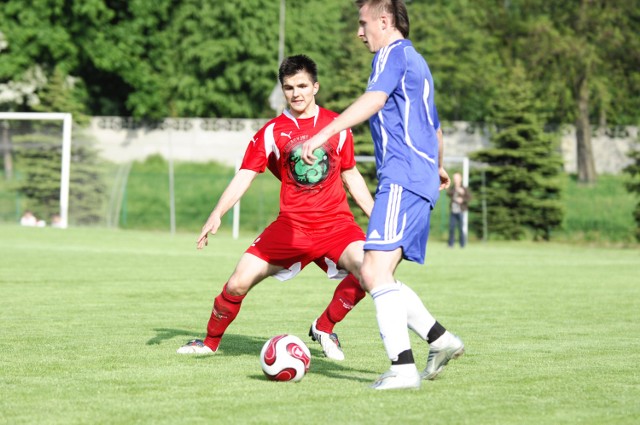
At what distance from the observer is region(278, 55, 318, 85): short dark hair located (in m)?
8.43

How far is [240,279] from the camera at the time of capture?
833 centimetres

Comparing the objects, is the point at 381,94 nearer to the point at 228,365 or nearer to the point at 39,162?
the point at 228,365

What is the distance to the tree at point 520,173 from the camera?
122ft

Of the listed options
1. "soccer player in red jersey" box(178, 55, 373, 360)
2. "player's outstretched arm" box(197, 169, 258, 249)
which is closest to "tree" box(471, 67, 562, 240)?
"soccer player in red jersey" box(178, 55, 373, 360)

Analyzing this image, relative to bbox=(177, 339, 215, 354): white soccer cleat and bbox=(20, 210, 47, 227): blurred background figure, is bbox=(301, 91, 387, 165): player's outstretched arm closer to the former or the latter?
bbox=(177, 339, 215, 354): white soccer cleat

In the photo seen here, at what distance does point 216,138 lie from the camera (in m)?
58.8

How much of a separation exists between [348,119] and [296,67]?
210 centimetres

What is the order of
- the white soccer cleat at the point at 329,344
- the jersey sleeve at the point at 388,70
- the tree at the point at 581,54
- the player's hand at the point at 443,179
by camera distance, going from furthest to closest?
the tree at the point at 581,54 < the white soccer cleat at the point at 329,344 < the player's hand at the point at 443,179 < the jersey sleeve at the point at 388,70

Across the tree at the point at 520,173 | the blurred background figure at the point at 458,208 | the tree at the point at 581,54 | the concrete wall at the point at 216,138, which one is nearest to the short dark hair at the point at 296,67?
the blurred background figure at the point at 458,208

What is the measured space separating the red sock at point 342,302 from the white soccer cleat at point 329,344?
0.14 feet

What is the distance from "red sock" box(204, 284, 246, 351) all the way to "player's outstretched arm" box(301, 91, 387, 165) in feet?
7.36

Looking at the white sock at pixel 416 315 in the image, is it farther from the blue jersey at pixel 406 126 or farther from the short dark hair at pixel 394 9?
the short dark hair at pixel 394 9

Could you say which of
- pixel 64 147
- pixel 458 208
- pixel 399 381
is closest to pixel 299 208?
pixel 399 381

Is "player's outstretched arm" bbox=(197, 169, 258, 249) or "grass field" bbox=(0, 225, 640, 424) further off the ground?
"player's outstretched arm" bbox=(197, 169, 258, 249)
